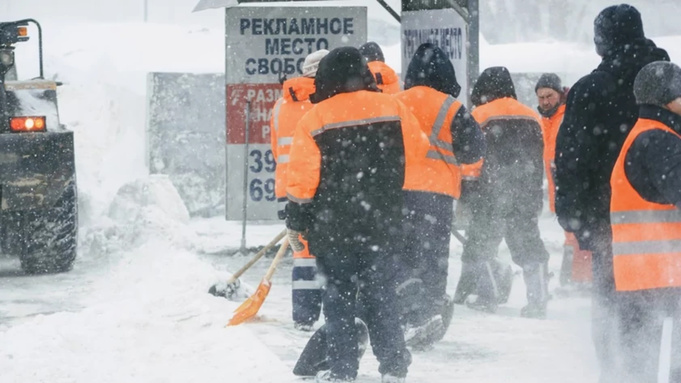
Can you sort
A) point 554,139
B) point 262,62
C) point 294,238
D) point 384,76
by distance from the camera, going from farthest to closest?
point 262,62, point 554,139, point 384,76, point 294,238

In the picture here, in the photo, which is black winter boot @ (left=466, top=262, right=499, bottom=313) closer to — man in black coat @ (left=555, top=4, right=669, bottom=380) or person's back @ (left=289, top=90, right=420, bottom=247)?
man in black coat @ (left=555, top=4, right=669, bottom=380)

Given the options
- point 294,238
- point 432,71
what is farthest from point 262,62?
point 294,238

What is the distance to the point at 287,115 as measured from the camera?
749cm

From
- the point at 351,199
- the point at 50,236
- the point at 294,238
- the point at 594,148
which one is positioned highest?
the point at 594,148

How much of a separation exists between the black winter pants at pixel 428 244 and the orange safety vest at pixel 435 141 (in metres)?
0.06

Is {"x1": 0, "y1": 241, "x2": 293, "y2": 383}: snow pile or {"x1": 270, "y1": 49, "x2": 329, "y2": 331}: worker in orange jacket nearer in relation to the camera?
{"x1": 0, "y1": 241, "x2": 293, "y2": 383}: snow pile

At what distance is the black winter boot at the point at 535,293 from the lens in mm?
8156

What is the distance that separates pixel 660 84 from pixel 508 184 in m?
3.27

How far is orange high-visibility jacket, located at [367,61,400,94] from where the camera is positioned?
25.2 feet

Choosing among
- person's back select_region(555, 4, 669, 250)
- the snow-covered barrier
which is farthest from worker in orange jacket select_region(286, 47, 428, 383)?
the snow-covered barrier

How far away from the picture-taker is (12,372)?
627cm

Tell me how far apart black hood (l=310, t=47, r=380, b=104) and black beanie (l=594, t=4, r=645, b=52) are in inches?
44.9

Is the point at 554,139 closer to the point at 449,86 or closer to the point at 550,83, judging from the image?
the point at 550,83

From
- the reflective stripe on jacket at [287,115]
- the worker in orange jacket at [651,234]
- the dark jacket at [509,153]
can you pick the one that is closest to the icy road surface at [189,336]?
the dark jacket at [509,153]
